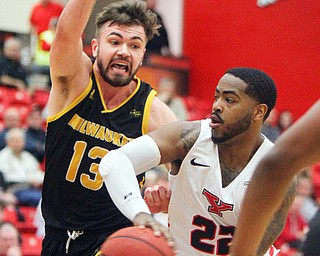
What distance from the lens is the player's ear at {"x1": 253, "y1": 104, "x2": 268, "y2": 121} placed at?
13.1 ft

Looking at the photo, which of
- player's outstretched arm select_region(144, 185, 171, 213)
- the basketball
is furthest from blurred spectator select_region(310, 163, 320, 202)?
the basketball

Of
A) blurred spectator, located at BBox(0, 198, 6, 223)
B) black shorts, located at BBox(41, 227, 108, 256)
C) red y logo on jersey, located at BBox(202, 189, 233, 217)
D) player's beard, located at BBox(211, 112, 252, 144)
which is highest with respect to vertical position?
player's beard, located at BBox(211, 112, 252, 144)

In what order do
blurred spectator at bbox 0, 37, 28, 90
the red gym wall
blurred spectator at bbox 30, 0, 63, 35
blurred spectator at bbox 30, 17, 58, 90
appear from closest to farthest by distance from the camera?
blurred spectator at bbox 0, 37, 28, 90 → blurred spectator at bbox 30, 17, 58, 90 → blurred spectator at bbox 30, 0, 63, 35 → the red gym wall

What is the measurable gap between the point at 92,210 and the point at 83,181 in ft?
0.61

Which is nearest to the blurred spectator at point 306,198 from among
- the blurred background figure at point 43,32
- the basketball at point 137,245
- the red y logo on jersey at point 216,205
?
the blurred background figure at point 43,32

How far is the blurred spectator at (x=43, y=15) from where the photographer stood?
13141 mm

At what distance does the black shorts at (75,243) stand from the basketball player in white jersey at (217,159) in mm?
691

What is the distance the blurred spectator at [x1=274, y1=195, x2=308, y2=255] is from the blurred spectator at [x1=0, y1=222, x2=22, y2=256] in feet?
11.6

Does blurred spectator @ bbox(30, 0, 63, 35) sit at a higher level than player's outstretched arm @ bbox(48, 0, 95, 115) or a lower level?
lower

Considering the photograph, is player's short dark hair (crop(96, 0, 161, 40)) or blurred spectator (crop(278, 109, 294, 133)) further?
blurred spectator (crop(278, 109, 294, 133))

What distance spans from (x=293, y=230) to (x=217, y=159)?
247 inches

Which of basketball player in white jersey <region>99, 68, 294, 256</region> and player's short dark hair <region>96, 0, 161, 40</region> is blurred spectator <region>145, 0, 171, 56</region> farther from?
basketball player in white jersey <region>99, 68, 294, 256</region>

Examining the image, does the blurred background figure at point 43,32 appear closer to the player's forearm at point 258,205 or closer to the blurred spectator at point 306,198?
the blurred spectator at point 306,198

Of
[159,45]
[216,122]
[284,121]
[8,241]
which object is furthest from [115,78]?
[159,45]
